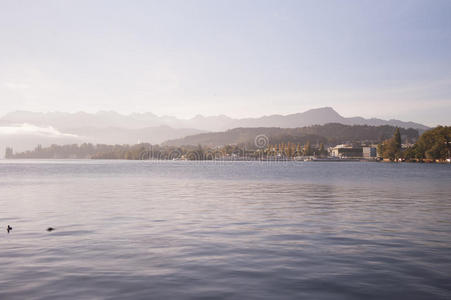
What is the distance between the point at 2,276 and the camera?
519 inches

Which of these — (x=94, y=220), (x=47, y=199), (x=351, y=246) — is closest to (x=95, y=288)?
(x=351, y=246)

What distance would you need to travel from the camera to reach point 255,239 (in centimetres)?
1967

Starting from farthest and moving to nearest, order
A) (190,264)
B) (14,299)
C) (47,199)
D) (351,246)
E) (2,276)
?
(47,199)
(351,246)
(190,264)
(2,276)
(14,299)

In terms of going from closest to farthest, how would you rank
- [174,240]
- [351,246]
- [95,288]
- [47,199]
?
[95,288], [351,246], [174,240], [47,199]

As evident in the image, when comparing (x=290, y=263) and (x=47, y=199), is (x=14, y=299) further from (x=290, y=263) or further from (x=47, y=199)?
(x=47, y=199)

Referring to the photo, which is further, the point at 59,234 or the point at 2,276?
the point at 59,234

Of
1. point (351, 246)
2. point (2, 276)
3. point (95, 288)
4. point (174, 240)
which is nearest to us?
point (95, 288)

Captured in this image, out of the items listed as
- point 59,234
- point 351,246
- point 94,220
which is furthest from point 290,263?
point 94,220

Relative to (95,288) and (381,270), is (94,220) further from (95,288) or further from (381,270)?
(381,270)

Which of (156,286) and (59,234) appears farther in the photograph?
(59,234)

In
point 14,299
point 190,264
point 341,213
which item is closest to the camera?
point 14,299

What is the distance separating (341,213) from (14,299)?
79.2ft

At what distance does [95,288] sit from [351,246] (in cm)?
1158

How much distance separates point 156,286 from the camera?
480 inches
